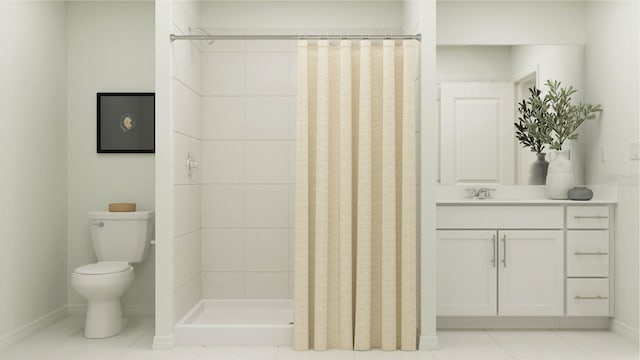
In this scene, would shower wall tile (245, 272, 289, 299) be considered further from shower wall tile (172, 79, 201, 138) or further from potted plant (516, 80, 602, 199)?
potted plant (516, 80, 602, 199)

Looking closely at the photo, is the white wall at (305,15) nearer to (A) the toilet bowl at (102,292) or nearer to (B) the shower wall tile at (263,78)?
(B) the shower wall tile at (263,78)

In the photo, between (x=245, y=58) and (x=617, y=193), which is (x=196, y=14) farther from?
(x=617, y=193)

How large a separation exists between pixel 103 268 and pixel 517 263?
8.67ft

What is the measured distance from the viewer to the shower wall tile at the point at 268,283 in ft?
13.3

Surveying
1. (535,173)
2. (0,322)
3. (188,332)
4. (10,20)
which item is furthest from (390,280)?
(10,20)

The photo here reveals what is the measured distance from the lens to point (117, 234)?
3.81 metres

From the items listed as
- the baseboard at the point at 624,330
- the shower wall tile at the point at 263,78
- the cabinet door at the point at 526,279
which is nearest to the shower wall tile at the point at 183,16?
the shower wall tile at the point at 263,78

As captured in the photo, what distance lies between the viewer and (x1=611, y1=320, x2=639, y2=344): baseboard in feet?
11.2

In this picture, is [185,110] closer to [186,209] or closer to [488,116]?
[186,209]

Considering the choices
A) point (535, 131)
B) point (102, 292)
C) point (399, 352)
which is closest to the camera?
point (399, 352)

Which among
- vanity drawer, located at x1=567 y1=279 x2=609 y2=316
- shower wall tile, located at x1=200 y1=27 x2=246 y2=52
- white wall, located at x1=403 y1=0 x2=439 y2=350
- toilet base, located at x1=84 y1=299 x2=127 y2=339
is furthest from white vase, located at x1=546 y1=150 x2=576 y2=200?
toilet base, located at x1=84 y1=299 x2=127 y2=339

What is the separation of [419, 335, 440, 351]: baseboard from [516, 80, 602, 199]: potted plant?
1402 mm

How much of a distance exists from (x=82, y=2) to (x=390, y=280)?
2991 mm

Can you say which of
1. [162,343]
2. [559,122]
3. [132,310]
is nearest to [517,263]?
[559,122]
